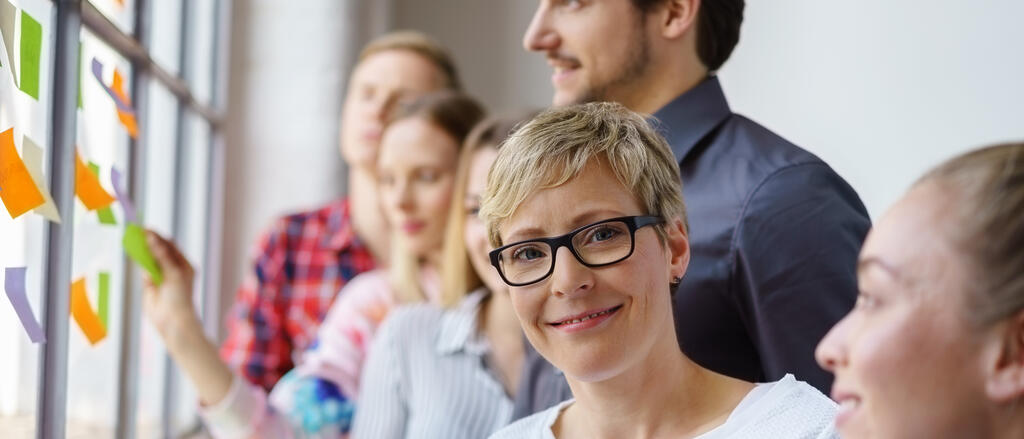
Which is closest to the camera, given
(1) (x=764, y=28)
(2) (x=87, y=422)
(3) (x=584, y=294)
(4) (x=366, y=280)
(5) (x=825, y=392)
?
(3) (x=584, y=294)

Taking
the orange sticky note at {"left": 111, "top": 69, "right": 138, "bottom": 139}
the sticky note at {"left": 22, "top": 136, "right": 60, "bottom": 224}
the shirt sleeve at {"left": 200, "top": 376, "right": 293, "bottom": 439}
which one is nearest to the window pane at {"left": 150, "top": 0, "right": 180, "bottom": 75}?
the orange sticky note at {"left": 111, "top": 69, "right": 138, "bottom": 139}

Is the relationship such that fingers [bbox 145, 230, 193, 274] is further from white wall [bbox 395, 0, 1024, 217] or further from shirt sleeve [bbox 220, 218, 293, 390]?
white wall [bbox 395, 0, 1024, 217]

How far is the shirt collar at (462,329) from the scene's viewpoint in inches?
71.4

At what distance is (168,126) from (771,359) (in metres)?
1.68

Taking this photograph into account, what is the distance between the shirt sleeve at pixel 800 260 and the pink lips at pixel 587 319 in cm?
27

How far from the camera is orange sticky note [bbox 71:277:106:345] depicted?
144cm

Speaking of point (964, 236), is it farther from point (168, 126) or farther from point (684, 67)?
point (168, 126)

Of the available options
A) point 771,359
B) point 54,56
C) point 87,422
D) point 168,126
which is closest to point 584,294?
point 771,359

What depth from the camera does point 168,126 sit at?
2426 mm

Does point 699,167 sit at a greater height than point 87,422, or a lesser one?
greater

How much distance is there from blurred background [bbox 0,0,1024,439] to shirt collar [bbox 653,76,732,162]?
4cm

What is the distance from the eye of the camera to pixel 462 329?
6.04 feet

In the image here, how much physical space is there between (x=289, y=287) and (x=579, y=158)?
1.79 meters

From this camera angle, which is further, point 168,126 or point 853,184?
point 168,126
